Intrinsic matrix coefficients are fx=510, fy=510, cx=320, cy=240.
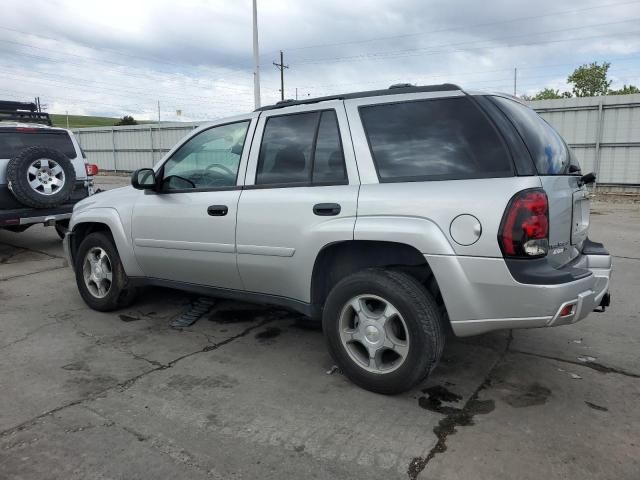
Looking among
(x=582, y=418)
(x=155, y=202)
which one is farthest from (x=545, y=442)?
(x=155, y=202)

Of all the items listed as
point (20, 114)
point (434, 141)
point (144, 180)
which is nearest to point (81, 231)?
point (144, 180)

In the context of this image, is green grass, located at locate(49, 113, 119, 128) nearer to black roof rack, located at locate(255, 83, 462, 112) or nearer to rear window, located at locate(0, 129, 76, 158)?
rear window, located at locate(0, 129, 76, 158)

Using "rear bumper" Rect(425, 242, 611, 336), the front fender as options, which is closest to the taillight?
"rear bumper" Rect(425, 242, 611, 336)

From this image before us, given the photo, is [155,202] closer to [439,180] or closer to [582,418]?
[439,180]

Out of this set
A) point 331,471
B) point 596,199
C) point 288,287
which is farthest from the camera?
point 596,199

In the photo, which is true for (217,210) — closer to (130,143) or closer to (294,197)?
(294,197)

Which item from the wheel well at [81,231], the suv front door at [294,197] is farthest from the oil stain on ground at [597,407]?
the wheel well at [81,231]

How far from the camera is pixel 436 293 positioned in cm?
317

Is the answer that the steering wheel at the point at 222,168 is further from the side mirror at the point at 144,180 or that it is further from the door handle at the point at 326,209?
the door handle at the point at 326,209

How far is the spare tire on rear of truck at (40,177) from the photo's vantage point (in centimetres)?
677

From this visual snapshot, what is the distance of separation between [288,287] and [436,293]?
102 cm

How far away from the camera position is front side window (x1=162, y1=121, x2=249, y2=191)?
3898mm

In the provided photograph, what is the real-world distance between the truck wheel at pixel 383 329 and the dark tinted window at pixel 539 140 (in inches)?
39.2

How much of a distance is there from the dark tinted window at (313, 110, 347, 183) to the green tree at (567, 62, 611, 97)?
5517 cm
